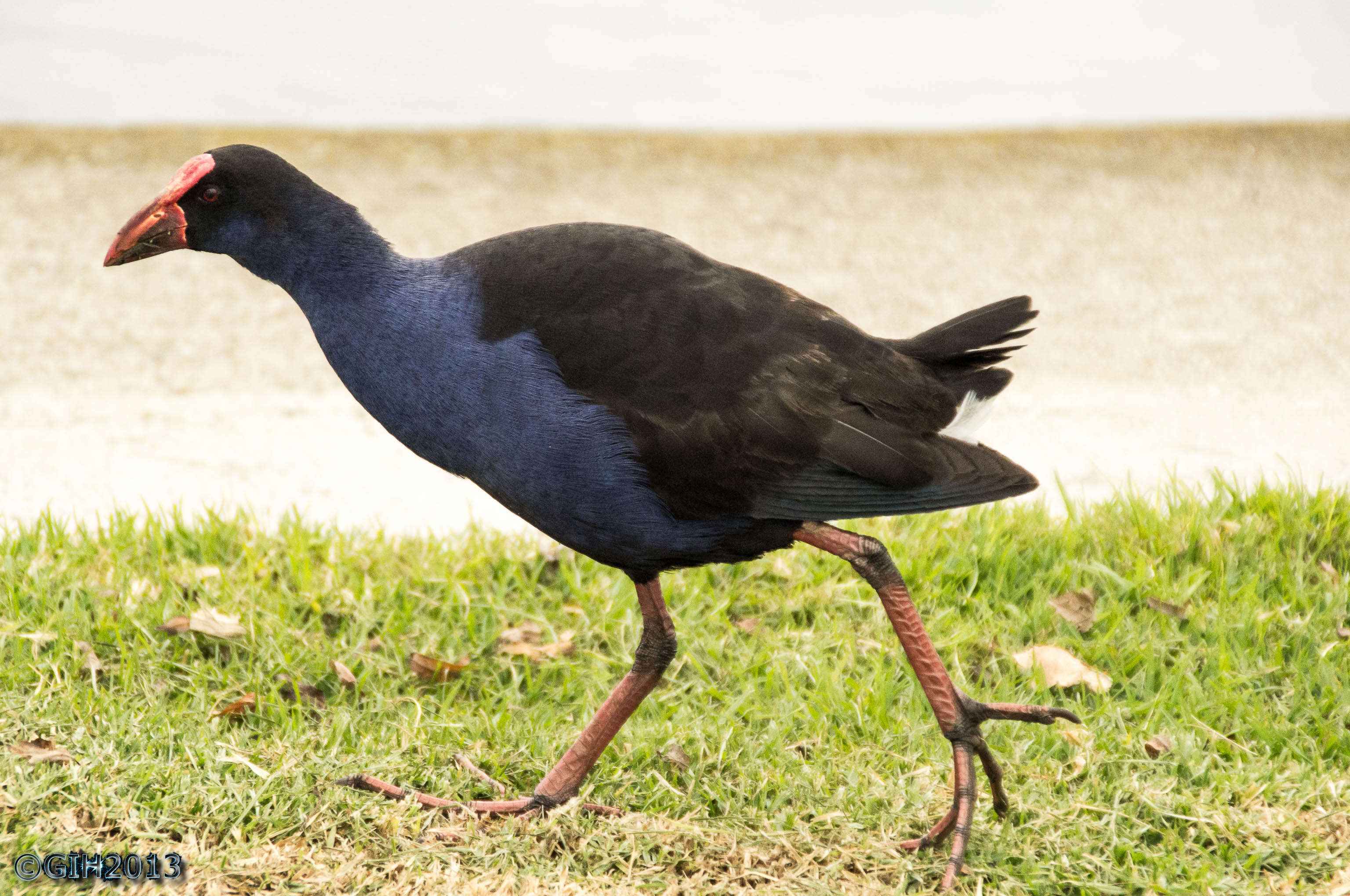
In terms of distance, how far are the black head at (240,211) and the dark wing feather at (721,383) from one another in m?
0.29

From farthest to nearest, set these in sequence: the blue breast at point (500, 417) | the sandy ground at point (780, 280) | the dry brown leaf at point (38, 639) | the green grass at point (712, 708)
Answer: the sandy ground at point (780, 280) → the dry brown leaf at point (38, 639) → the green grass at point (712, 708) → the blue breast at point (500, 417)

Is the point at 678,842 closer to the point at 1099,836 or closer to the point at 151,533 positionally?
the point at 1099,836

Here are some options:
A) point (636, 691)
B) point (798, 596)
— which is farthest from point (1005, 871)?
point (798, 596)

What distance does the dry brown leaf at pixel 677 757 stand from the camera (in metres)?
2.89

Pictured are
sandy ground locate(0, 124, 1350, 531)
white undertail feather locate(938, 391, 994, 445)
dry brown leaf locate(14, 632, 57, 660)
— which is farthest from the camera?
sandy ground locate(0, 124, 1350, 531)

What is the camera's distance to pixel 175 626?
10.9 feet

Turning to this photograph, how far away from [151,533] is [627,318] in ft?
6.51

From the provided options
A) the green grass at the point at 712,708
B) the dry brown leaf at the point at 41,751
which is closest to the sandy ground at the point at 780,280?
the green grass at the point at 712,708

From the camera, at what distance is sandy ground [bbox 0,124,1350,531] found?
4.73m

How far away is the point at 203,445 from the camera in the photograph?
488 centimetres

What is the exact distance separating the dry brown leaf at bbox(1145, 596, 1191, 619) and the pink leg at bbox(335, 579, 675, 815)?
1.40 metres

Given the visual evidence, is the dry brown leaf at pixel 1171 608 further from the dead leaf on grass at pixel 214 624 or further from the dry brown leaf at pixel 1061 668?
the dead leaf on grass at pixel 214 624

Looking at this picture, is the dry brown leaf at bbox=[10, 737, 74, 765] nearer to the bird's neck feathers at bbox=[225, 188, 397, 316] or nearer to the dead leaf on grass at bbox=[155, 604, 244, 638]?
the dead leaf on grass at bbox=[155, 604, 244, 638]

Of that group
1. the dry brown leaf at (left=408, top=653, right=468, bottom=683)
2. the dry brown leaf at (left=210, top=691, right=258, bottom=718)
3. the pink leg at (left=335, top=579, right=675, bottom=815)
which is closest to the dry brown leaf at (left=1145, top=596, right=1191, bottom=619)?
the pink leg at (left=335, top=579, right=675, bottom=815)
